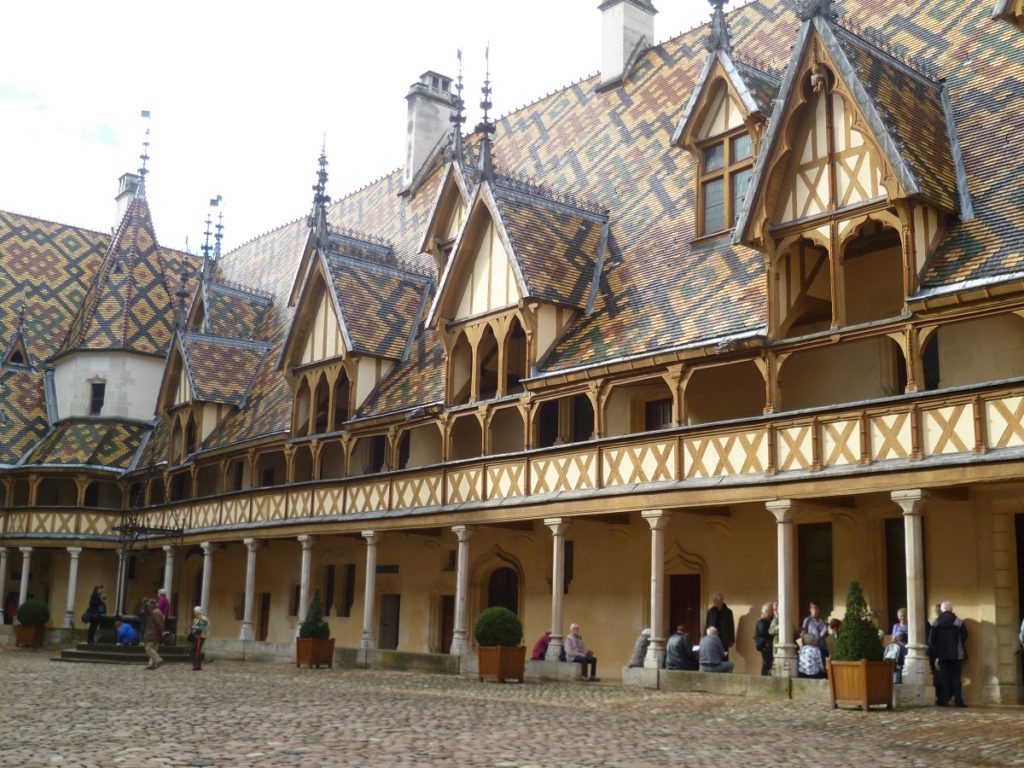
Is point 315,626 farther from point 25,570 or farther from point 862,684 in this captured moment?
point 25,570

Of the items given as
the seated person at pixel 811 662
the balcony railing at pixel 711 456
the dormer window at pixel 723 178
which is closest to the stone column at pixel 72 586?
the balcony railing at pixel 711 456

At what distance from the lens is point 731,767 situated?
9789mm

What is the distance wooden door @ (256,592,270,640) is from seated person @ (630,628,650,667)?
17469 millimetres

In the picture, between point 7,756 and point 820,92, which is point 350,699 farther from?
point 820,92

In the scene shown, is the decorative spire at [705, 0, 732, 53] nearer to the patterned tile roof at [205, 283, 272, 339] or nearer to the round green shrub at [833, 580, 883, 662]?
the round green shrub at [833, 580, 883, 662]

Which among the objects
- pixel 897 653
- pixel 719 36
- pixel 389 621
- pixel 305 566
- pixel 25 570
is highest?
pixel 719 36

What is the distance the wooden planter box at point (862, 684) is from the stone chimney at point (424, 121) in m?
25.5

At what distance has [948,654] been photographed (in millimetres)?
15672

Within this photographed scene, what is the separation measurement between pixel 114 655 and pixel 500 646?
11.0 meters

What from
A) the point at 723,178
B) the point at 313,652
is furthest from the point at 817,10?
the point at 313,652

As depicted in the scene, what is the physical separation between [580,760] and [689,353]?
10908 mm

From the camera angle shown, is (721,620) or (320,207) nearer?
(721,620)

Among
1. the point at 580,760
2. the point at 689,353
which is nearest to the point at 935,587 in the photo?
the point at 689,353

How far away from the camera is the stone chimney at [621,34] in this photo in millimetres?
30922
